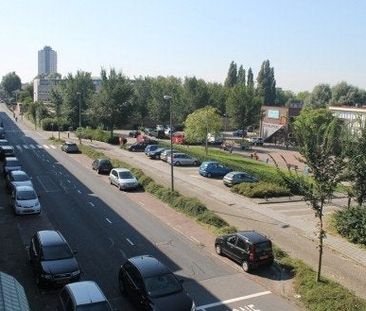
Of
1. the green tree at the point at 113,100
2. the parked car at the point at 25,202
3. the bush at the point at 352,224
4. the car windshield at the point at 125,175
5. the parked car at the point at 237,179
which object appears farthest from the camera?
the green tree at the point at 113,100

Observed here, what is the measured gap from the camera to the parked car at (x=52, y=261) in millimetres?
17922

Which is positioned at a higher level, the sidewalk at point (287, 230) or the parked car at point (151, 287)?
the parked car at point (151, 287)

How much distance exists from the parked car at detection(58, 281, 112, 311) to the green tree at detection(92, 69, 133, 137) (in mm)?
52177

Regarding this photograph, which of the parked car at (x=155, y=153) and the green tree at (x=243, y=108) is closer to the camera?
the parked car at (x=155, y=153)

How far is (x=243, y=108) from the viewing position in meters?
78.1

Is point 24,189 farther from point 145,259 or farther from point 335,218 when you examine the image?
point 335,218

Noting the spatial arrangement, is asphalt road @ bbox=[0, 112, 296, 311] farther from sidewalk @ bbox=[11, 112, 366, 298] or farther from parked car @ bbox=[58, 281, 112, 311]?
sidewalk @ bbox=[11, 112, 366, 298]

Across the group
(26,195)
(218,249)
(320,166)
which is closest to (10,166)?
(26,195)

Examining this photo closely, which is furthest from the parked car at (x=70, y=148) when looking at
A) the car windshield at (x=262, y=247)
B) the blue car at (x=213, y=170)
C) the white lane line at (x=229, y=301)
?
the white lane line at (x=229, y=301)

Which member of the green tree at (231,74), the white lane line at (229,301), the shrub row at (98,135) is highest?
the green tree at (231,74)

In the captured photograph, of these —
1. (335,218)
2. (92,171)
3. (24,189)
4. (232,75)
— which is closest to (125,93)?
(92,171)

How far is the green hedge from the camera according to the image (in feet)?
116

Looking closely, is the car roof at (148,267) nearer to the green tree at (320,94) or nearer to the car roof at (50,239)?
the car roof at (50,239)

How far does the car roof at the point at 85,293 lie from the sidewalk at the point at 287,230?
10.3 meters
